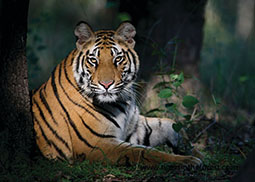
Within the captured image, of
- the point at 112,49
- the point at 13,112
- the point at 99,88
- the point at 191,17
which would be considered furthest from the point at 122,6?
the point at 13,112

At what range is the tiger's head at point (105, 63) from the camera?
Result: 3.90m

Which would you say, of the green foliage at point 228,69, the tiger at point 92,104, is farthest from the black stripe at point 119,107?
the green foliage at point 228,69

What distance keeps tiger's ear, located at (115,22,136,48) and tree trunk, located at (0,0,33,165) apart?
1059mm

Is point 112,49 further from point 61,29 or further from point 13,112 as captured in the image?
point 61,29

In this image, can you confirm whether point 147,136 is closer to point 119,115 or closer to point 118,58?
point 119,115

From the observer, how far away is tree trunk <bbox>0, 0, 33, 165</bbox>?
3.57 meters

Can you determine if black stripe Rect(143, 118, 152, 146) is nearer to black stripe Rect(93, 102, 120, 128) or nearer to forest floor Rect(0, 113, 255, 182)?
black stripe Rect(93, 102, 120, 128)

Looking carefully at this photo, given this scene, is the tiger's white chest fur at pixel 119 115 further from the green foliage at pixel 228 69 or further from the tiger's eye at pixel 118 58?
the green foliage at pixel 228 69

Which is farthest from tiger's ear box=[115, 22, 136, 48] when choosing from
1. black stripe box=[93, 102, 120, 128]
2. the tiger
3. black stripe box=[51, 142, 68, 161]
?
black stripe box=[51, 142, 68, 161]

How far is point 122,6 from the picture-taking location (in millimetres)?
6000

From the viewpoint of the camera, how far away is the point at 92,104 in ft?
13.3

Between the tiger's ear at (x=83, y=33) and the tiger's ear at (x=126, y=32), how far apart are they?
30 centimetres

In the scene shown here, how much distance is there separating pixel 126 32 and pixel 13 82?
1396 millimetres

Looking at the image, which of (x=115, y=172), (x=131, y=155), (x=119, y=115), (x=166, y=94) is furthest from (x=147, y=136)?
(x=115, y=172)
